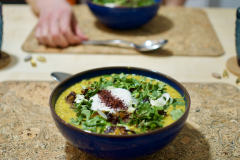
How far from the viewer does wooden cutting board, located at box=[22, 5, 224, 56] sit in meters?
2.05

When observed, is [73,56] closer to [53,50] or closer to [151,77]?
[53,50]

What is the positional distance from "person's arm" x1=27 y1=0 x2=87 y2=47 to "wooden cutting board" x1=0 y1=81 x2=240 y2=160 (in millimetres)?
578

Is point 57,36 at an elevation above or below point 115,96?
below

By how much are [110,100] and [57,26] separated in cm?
131

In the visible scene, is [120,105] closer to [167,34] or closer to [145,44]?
[145,44]

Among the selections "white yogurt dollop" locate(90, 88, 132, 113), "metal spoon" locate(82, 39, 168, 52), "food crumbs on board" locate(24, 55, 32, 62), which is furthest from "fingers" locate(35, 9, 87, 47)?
"white yogurt dollop" locate(90, 88, 132, 113)

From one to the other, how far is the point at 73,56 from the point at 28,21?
948mm

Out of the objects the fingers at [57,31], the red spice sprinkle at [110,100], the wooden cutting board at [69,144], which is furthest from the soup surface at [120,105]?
the fingers at [57,31]

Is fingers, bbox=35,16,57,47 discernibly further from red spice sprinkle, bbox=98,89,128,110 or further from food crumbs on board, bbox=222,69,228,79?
food crumbs on board, bbox=222,69,228,79

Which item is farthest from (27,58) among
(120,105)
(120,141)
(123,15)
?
(120,141)

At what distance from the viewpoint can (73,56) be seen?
198 cm

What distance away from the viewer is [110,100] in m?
1.04

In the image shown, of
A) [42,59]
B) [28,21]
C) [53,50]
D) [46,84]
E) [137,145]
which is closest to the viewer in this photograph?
[137,145]

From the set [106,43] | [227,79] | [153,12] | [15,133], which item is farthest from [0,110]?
[153,12]
